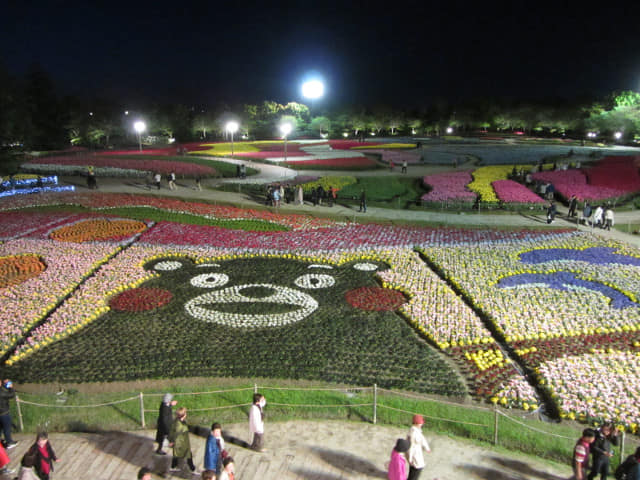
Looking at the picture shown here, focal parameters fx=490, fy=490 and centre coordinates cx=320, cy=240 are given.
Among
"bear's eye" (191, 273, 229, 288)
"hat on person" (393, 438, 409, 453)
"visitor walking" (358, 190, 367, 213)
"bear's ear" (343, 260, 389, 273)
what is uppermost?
"visitor walking" (358, 190, 367, 213)

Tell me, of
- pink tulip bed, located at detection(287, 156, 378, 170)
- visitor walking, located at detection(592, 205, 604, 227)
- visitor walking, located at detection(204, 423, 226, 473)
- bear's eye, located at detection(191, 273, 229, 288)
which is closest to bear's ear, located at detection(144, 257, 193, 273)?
bear's eye, located at detection(191, 273, 229, 288)

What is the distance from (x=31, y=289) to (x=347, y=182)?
25.4 m

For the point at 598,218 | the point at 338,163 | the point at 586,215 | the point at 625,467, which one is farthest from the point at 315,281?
the point at 338,163

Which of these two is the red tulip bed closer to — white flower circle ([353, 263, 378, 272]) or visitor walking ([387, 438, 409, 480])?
white flower circle ([353, 263, 378, 272])

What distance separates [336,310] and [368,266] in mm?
4488

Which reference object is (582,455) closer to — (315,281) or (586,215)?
(315,281)

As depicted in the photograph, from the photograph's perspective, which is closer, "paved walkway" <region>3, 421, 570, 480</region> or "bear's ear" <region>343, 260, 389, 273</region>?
"paved walkway" <region>3, 421, 570, 480</region>

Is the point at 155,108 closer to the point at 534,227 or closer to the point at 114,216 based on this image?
the point at 114,216

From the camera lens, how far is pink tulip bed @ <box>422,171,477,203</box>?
31389 millimetres

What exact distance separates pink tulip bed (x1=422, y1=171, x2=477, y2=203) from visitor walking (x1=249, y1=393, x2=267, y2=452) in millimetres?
24379

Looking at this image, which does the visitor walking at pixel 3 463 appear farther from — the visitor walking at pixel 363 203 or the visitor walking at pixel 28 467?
the visitor walking at pixel 363 203

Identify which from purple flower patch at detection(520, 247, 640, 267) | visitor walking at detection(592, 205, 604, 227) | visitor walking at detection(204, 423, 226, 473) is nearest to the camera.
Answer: visitor walking at detection(204, 423, 226, 473)

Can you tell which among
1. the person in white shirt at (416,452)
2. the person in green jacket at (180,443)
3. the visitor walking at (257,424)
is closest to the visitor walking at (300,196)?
the visitor walking at (257,424)

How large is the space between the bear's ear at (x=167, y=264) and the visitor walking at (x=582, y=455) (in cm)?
1500
